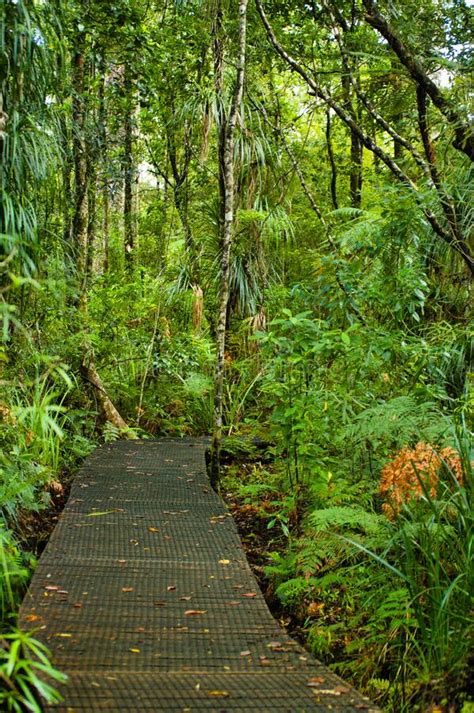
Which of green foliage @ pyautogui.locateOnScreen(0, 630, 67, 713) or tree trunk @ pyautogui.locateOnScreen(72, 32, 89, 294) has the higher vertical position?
tree trunk @ pyautogui.locateOnScreen(72, 32, 89, 294)

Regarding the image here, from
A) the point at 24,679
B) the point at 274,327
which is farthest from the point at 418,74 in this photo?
the point at 24,679

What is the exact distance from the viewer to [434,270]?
7.35 meters

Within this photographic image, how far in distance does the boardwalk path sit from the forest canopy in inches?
10.5

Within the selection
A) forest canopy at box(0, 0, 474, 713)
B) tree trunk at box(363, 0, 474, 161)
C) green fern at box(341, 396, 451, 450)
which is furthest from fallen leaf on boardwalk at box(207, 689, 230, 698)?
tree trunk at box(363, 0, 474, 161)

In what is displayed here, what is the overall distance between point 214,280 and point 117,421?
2354mm

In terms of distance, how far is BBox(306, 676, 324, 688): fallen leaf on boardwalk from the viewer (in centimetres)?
240

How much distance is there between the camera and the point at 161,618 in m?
2.91

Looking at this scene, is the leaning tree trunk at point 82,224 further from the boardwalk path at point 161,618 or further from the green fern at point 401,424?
the green fern at point 401,424

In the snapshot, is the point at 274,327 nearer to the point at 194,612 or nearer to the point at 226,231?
the point at 226,231

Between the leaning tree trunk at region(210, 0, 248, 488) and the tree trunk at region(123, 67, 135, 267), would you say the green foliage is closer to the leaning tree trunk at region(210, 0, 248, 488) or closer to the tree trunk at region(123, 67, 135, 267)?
the leaning tree trunk at region(210, 0, 248, 488)

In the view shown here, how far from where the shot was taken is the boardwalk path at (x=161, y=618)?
7.45 feet

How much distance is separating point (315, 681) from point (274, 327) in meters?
5.67

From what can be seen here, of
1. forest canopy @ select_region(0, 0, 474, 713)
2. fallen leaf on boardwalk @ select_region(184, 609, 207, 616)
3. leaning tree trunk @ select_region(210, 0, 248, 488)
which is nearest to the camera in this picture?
fallen leaf on boardwalk @ select_region(184, 609, 207, 616)

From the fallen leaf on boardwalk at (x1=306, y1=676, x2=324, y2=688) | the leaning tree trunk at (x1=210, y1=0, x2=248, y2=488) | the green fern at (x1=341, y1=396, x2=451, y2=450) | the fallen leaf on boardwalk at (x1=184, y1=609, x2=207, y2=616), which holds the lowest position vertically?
the fallen leaf on boardwalk at (x1=184, y1=609, x2=207, y2=616)
